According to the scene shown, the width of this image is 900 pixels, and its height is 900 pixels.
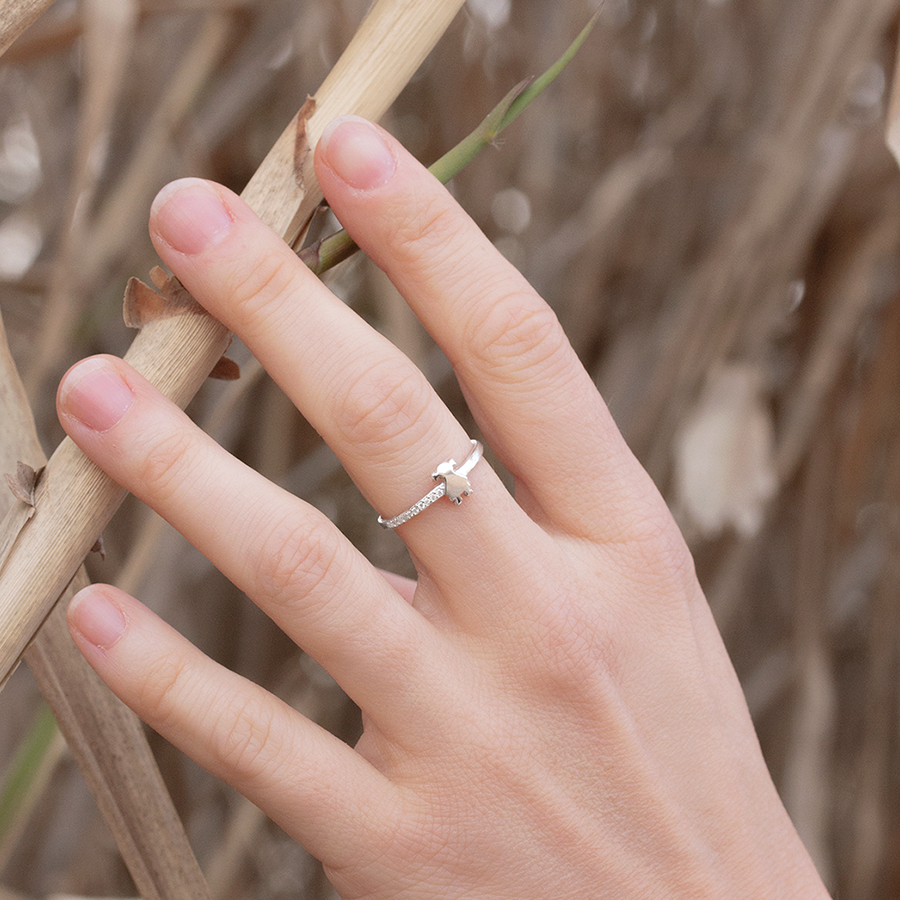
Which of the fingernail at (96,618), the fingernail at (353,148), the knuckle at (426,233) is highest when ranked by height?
the fingernail at (353,148)

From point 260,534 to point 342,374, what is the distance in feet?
0.23

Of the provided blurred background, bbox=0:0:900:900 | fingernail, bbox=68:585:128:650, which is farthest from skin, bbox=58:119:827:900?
blurred background, bbox=0:0:900:900

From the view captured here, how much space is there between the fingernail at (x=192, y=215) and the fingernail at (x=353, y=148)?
0.04 m

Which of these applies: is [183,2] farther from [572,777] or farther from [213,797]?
[213,797]

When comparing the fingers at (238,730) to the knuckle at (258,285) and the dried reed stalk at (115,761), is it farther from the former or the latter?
the knuckle at (258,285)

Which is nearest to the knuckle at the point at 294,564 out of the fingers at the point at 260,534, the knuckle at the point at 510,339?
the fingers at the point at 260,534

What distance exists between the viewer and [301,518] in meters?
0.33

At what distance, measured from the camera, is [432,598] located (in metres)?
0.37

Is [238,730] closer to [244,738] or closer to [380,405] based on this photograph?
[244,738]

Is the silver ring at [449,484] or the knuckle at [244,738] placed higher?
the silver ring at [449,484]

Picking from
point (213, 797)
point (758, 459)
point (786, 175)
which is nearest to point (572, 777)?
point (758, 459)

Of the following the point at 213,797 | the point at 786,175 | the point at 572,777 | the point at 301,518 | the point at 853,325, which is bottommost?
the point at 213,797

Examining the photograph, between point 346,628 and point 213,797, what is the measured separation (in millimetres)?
751

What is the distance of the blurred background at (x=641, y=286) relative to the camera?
76cm
